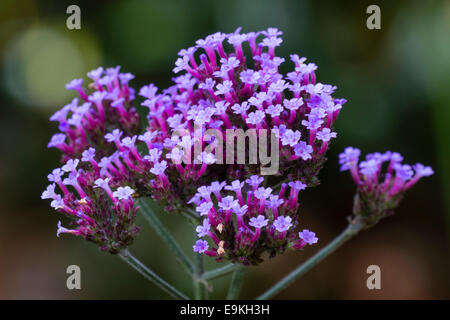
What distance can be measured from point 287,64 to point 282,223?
189 centimetres

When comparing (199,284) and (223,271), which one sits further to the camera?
(199,284)

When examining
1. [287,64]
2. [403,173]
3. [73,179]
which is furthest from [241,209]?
[287,64]

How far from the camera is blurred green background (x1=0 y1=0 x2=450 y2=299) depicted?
3.44 m

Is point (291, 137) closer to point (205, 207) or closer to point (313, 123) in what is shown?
point (313, 123)

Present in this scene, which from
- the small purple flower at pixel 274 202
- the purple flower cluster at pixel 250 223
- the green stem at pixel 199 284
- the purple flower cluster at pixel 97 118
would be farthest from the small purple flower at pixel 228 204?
the purple flower cluster at pixel 97 118

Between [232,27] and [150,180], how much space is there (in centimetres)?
191

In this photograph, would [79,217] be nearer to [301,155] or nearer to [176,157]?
[176,157]

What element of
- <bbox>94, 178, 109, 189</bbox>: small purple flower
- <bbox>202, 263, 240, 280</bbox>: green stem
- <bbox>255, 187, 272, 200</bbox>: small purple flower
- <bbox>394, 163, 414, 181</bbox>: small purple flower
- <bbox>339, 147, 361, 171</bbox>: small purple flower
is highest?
<bbox>339, 147, 361, 171</bbox>: small purple flower

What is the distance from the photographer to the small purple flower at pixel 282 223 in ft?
5.32

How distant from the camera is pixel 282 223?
5.37 feet

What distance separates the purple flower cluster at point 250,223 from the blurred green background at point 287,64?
5.37 feet

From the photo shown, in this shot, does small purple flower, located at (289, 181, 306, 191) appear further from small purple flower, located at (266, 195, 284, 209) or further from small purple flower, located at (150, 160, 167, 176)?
small purple flower, located at (150, 160, 167, 176)

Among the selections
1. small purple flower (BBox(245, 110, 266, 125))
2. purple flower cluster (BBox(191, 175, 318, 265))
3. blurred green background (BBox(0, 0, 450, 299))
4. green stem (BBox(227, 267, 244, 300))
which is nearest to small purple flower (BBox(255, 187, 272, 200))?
purple flower cluster (BBox(191, 175, 318, 265))

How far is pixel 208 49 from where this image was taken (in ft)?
6.02
